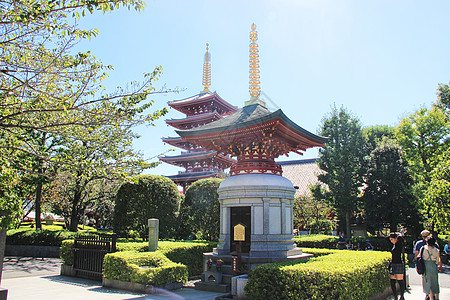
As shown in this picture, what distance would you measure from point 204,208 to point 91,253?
336 inches

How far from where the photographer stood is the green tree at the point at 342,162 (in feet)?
80.9

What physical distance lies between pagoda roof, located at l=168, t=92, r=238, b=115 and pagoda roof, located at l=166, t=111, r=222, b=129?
62.3 inches

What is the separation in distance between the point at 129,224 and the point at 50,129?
12.8 meters

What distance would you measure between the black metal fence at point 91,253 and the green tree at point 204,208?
8.06 m

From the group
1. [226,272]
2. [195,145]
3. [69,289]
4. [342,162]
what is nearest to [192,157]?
[195,145]

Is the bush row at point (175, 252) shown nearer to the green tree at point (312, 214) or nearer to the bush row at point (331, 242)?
the bush row at point (331, 242)

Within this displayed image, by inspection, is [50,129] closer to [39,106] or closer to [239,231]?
[39,106]

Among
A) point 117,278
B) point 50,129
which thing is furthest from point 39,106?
point 117,278

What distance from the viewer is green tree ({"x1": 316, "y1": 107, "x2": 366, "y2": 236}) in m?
24.7

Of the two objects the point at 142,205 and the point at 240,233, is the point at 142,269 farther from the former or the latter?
the point at 142,205

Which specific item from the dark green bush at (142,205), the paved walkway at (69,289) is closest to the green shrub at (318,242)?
the paved walkway at (69,289)

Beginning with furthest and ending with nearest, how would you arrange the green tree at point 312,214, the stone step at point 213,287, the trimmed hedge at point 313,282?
the green tree at point 312,214, the stone step at point 213,287, the trimmed hedge at point 313,282

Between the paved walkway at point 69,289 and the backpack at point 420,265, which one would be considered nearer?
the backpack at point 420,265

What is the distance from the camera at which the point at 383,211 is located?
24.8 metres
